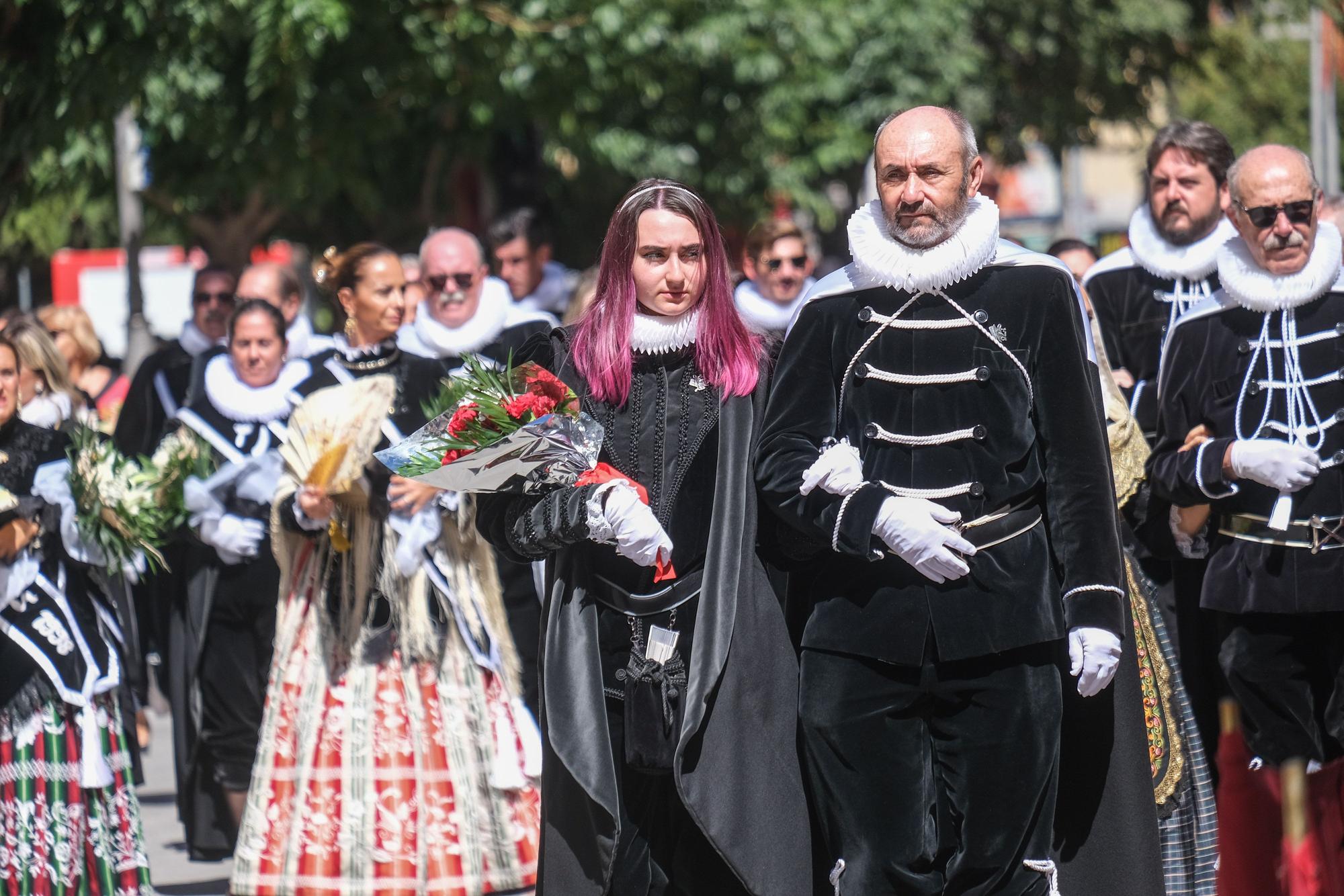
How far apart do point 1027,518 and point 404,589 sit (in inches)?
103

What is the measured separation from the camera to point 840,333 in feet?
15.4

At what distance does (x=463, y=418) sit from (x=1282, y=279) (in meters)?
2.28

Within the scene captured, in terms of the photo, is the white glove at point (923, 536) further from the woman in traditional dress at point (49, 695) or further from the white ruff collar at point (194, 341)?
the white ruff collar at point (194, 341)

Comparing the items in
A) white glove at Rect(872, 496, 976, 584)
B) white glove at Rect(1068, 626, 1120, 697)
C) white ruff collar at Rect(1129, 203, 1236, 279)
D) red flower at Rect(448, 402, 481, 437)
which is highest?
white ruff collar at Rect(1129, 203, 1236, 279)

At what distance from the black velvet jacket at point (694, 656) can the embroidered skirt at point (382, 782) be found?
68.8 inches

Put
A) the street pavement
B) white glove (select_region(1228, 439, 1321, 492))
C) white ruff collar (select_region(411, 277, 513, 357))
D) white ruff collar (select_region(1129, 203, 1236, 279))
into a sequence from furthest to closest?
white ruff collar (select_region(411, 277, 513, 357)) → the street pavement → white ruff collar (select_region(1129, 203, 1236, 279)) → white glove (select_region(1228, 439, 1321, 492))

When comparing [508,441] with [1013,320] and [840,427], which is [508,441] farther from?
[1013,320]

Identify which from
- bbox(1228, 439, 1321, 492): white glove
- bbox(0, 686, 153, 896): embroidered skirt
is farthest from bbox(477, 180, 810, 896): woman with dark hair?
bbox(0, 686, 153, 896): embroidered skirt

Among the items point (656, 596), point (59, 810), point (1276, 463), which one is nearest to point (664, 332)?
point (656, 596)

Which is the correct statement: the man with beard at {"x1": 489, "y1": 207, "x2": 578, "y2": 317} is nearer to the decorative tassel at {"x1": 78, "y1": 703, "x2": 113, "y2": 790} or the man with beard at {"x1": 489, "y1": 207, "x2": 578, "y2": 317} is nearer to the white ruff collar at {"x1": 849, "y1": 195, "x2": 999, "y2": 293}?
the decorative tassel at {"x1": 78, "y1": 703, "x2": 113, "y2": 790}

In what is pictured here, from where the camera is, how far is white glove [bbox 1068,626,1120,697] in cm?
438

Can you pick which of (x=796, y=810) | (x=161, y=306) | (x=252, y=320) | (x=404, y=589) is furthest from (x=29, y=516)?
(x=161, y=306)

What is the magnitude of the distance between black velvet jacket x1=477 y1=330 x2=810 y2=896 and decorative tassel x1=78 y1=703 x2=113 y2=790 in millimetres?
2047

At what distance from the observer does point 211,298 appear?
9328 mm
